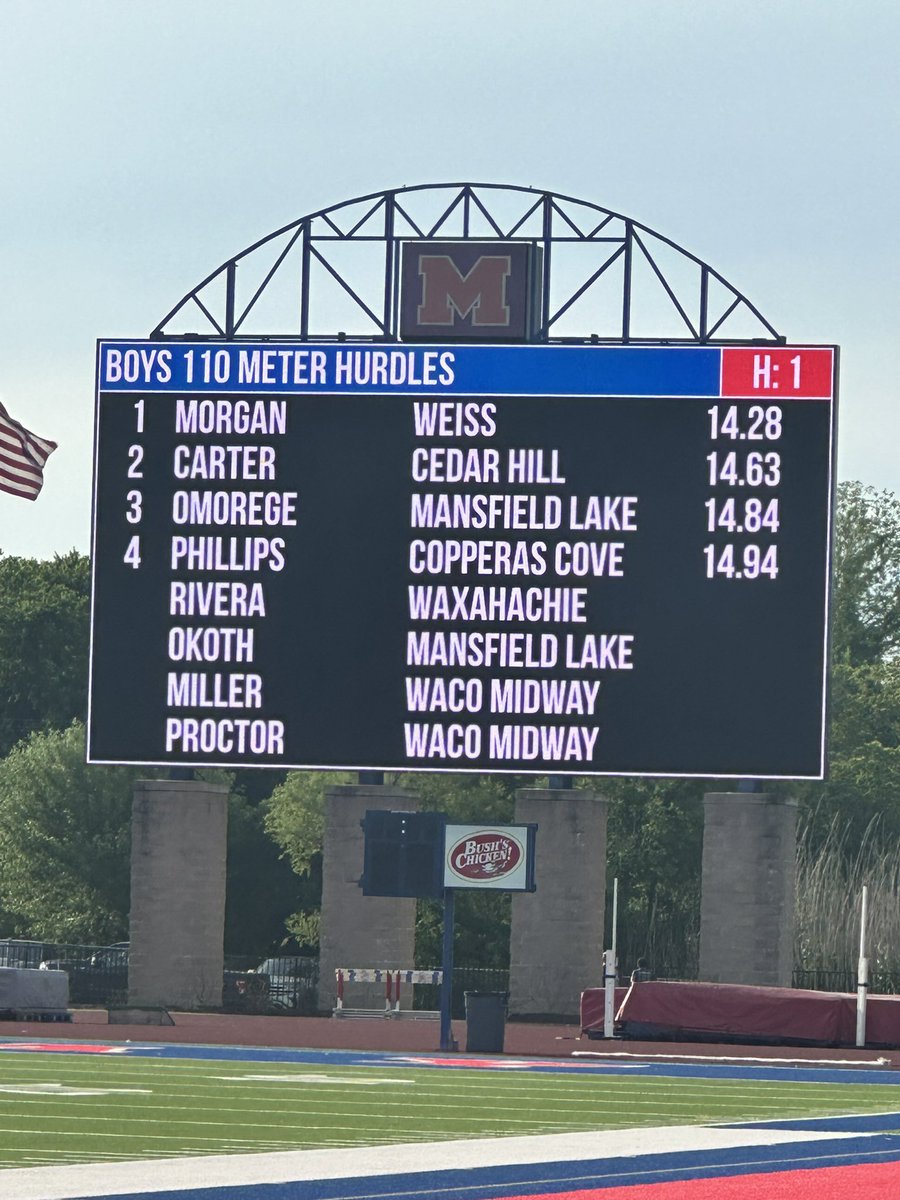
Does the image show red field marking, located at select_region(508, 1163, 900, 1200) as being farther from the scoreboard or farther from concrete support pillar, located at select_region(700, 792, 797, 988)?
concrete support pillar, located at select_region(700, 792, 797, 988)

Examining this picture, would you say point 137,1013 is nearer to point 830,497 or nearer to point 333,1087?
point 830,497

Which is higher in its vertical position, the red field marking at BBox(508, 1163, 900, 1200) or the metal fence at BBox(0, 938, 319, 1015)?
the red field marking at BBox(508, 1163, 900, 1200)

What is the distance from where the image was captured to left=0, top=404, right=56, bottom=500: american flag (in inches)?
1319

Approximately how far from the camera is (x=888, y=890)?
5794 centimetres

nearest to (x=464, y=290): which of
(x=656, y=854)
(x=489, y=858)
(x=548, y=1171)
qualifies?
(x=489, y=858)

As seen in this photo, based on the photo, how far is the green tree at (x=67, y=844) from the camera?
67875 mm

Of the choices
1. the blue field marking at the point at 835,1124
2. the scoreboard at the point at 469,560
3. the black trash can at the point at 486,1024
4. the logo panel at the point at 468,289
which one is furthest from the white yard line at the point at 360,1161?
the logo panel at the point at 468,289

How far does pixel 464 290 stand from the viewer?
3697cm

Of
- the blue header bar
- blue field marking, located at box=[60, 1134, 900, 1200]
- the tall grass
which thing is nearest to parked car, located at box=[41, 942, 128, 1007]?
the blue header bar

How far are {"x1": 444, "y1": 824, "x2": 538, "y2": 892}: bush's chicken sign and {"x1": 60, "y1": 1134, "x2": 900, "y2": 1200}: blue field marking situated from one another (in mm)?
16447

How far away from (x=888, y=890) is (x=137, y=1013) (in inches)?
951

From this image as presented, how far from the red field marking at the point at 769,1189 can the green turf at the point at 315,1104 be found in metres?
2.99

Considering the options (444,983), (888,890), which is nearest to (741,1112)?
(444,983)

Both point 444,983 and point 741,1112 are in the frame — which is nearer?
point 741,1112
